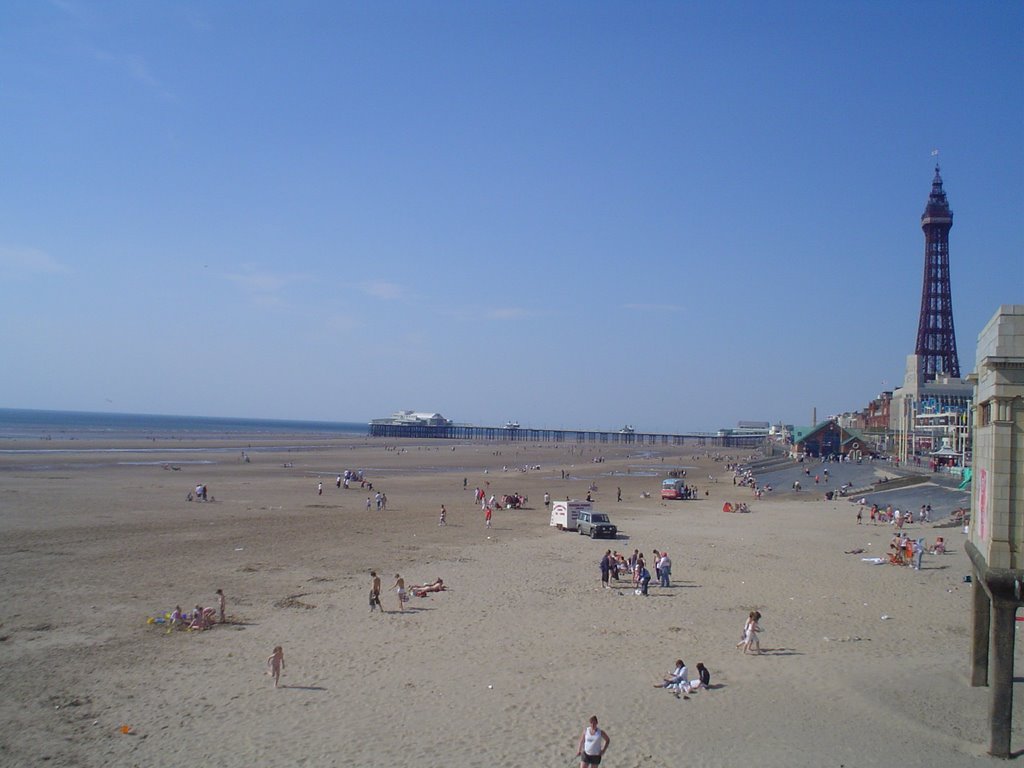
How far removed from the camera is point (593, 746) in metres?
9.16

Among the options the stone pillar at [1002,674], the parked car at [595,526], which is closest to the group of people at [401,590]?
the parked car at [595,526]

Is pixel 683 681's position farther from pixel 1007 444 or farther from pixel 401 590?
pixel 401 590

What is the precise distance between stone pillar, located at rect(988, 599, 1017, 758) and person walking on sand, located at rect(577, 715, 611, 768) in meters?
5.20

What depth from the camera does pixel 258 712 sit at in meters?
11.3

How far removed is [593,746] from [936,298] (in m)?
114

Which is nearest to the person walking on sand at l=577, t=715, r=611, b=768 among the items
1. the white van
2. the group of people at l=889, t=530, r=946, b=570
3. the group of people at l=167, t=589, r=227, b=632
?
the group of people at l=167, t=589, r=227, b=632

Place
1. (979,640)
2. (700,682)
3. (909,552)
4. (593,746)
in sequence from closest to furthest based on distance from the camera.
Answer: (593,746) < (700,682) < (979,640) < (909,552)

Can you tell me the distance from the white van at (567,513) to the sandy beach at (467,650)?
105 cm

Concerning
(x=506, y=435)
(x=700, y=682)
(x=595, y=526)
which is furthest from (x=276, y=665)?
(x=506, y=435)

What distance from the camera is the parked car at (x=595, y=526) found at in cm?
2881

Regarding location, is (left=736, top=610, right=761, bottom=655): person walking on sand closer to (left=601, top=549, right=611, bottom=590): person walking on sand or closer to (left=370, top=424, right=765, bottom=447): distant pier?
(left=601, top=549, right=611, bottom=590): person walking on sand

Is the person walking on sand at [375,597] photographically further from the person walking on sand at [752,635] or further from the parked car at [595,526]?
the parked car at [595,526]

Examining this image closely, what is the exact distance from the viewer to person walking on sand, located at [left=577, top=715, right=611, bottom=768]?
30.0ft

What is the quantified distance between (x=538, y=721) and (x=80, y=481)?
43636 millimetres
